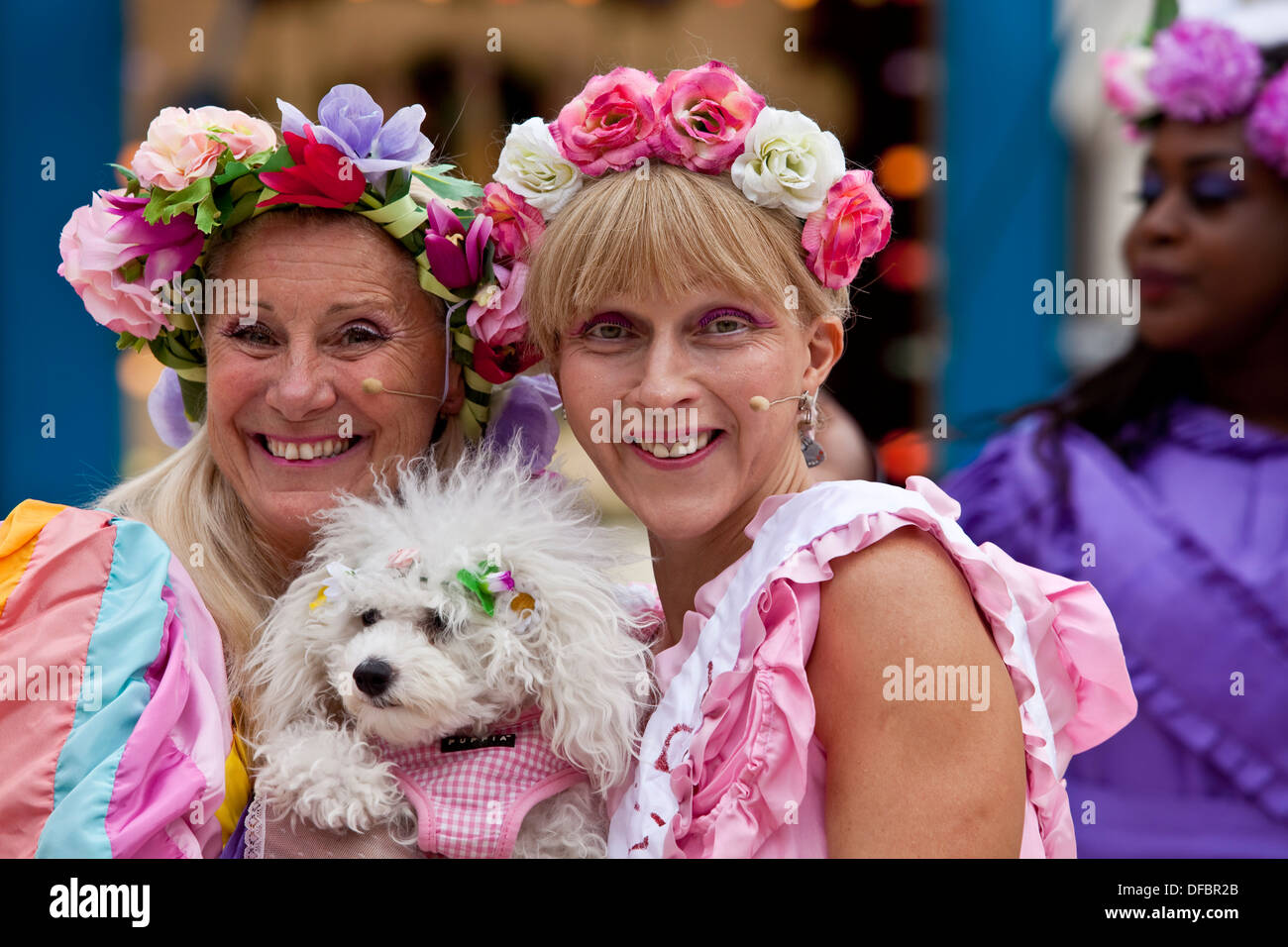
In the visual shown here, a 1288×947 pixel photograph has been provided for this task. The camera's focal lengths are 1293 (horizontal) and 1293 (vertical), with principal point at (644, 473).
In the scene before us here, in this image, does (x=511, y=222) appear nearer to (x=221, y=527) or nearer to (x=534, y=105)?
(x=221, y=527)

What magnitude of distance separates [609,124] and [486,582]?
0.82m

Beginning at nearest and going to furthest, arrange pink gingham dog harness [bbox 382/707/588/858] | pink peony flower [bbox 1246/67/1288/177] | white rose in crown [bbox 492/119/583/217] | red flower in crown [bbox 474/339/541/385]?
pink gingham dog harness [bbox 382/707/588/858] → white rose in crown [bbox 492/119/583/217] → red flower in crown [bbox 474/339/541/385] → pink peony flower [bbox 1246/67/1288/177]

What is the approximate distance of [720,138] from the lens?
2.19 meters

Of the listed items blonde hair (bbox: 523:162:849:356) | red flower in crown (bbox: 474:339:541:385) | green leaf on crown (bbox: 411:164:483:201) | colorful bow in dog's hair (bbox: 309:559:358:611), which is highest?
green leaf on crown (bbox: 411:164:483:201)

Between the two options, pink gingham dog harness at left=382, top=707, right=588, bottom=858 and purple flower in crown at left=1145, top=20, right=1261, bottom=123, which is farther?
purple flower in crown at left=1145, top=20, right=1261, bottom=123

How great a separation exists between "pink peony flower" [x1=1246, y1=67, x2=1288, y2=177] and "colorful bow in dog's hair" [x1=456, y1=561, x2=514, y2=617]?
2753mm

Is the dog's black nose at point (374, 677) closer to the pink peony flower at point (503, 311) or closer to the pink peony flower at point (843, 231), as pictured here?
the pink peony flower at point (503, 311)

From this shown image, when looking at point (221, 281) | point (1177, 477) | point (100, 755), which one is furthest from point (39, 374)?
point (1177, 477)

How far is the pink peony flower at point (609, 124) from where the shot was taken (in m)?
Answer: 2.23

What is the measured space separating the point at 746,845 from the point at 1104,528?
2075mm

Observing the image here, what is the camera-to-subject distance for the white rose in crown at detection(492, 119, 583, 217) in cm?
233

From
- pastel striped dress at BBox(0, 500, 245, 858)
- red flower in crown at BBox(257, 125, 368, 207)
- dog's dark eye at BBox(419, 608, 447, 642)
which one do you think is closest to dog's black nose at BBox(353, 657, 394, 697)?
dog's dark eye at BBox(419, 608, 447, 642)

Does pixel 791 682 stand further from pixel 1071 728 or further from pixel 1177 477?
pixel 1177 477

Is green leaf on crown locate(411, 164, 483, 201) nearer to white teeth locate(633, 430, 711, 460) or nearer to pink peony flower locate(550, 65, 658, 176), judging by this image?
pink peony flower locate(550, 65, 658, 176)
